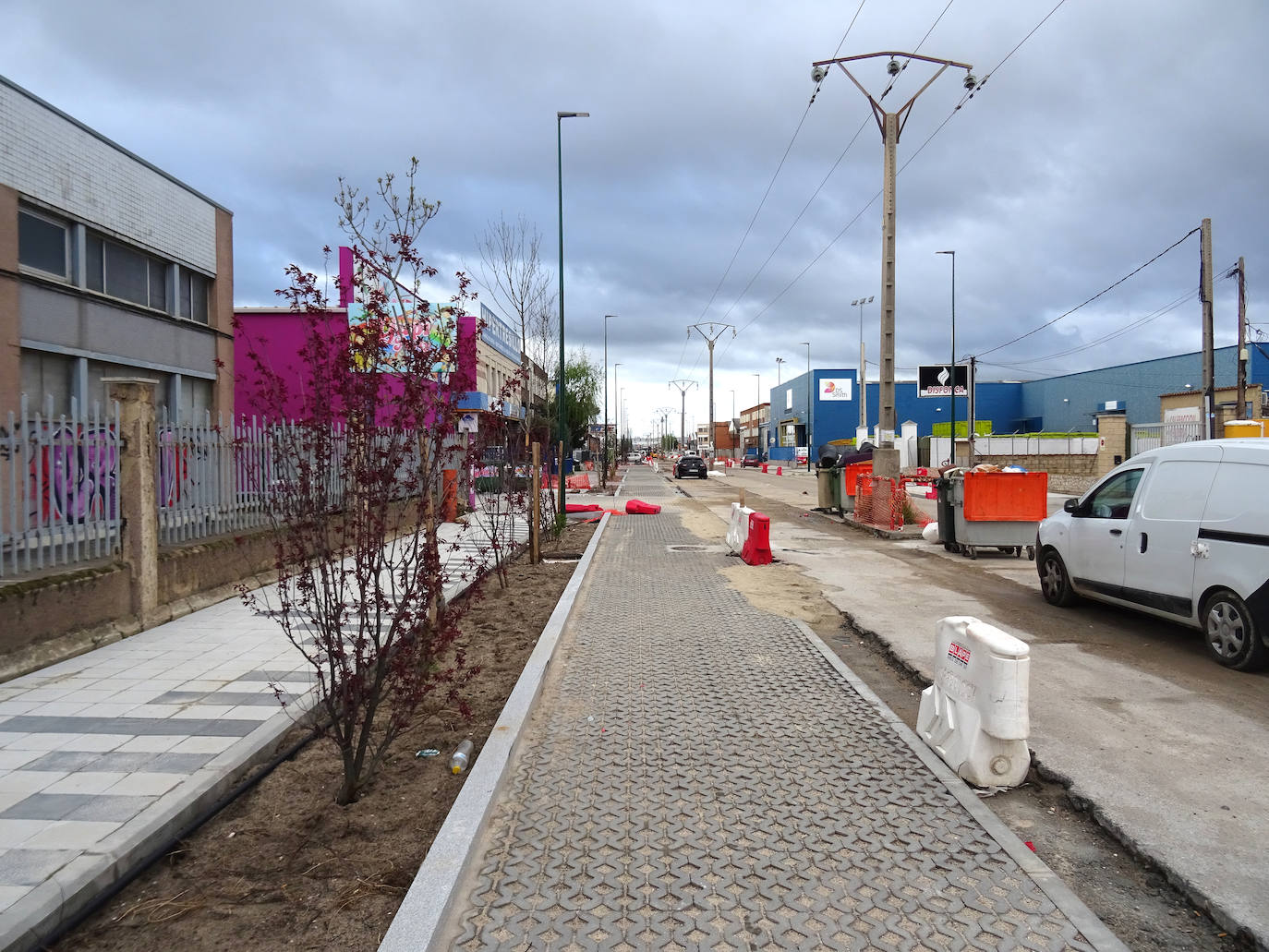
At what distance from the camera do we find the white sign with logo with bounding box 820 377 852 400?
87250 millimetres

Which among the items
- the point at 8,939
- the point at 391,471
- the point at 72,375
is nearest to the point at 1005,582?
the point at 391,471

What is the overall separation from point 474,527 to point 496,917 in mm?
14682

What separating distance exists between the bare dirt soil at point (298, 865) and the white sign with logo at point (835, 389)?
280 feet

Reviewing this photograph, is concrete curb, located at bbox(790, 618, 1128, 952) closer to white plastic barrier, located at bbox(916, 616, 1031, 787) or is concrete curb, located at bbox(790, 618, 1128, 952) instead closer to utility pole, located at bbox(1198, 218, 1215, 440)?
white plastic barrier, located at bbox(916, 616, 1031, 787)

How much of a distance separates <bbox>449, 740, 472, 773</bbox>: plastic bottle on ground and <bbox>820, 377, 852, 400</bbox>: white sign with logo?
85.6m

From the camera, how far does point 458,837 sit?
3467 millimetres

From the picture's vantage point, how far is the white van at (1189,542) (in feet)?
20.8

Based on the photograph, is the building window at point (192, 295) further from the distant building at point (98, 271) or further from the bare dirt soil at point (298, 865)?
the bare dirt soil at point (298, 865)

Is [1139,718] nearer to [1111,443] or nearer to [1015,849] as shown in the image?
[1015,849]

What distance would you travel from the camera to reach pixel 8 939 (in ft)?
9.10

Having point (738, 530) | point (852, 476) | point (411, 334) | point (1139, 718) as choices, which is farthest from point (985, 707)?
point (852, 476)

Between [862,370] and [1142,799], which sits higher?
[862,370]

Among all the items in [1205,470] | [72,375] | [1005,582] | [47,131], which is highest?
[47,131]

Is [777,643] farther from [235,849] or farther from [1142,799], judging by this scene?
[235,849]
